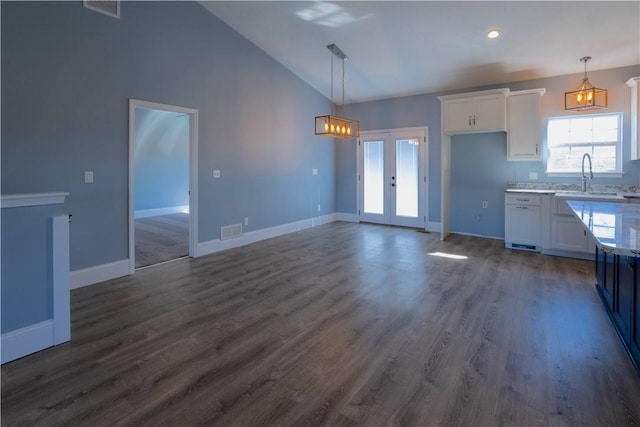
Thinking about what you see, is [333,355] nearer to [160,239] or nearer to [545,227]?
[545,227]

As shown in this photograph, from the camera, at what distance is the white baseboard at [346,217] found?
8117 millimetres

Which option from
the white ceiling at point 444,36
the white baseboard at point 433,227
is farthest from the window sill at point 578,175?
the white baseboard at point 433,227

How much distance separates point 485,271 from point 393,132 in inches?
157

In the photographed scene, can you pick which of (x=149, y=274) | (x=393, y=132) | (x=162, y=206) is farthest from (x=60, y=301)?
(x=162, y=206)

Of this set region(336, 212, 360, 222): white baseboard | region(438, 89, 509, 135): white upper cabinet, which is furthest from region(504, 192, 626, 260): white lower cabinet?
region(336, 212, 360, 222): white baseboard

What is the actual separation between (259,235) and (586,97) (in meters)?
5.28

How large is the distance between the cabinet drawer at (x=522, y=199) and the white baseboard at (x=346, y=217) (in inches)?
135

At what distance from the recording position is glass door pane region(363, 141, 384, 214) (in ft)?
25.2

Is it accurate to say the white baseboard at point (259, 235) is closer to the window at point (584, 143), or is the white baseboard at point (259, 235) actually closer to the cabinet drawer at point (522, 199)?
the cabinet drawer at point (522, 199)

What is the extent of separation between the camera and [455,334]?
8.71 ft

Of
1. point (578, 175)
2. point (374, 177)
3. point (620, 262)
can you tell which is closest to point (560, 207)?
point (578, 175)

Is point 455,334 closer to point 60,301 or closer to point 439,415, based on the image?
point 439,415

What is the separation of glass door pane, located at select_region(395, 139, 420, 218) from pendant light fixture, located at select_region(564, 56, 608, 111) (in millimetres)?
2618

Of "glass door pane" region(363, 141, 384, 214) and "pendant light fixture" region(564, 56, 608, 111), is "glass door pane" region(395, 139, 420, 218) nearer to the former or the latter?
"glass door pane" region(363, 141, 384, 214)
